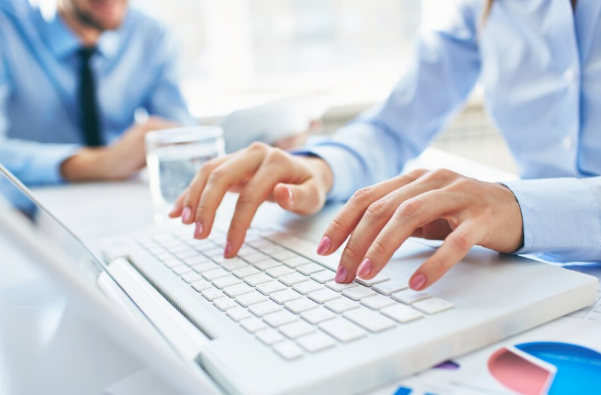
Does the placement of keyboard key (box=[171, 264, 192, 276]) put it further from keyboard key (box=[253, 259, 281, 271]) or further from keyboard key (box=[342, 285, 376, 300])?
keyboard key (box=[342, 285, 376, 300])

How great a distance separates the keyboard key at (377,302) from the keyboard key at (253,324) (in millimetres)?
73

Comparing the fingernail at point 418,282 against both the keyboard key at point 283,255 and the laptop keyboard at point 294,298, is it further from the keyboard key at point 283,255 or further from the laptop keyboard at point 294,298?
the keyboard key at point 283,255

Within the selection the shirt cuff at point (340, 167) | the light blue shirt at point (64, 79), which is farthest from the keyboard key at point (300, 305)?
the light blue shirt at point (64, 79)

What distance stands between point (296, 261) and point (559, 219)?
0.24 meters

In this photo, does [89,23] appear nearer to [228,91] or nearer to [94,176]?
[94,176]

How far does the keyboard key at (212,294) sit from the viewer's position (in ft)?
1.33

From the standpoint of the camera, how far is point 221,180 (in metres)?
0.60

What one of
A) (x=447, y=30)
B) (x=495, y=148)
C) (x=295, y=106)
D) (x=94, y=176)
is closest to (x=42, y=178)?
(x=94, y=176)

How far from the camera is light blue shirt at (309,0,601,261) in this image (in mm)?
709

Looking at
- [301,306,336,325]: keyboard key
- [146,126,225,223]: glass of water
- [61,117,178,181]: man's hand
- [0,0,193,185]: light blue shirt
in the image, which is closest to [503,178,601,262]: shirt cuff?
[301,306,336,325]: keyboard key

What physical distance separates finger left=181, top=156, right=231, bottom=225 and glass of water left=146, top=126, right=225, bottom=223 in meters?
0.24

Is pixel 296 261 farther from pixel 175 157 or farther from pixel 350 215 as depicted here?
pixel 175 157

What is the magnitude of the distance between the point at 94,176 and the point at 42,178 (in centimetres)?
10

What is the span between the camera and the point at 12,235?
23cm
